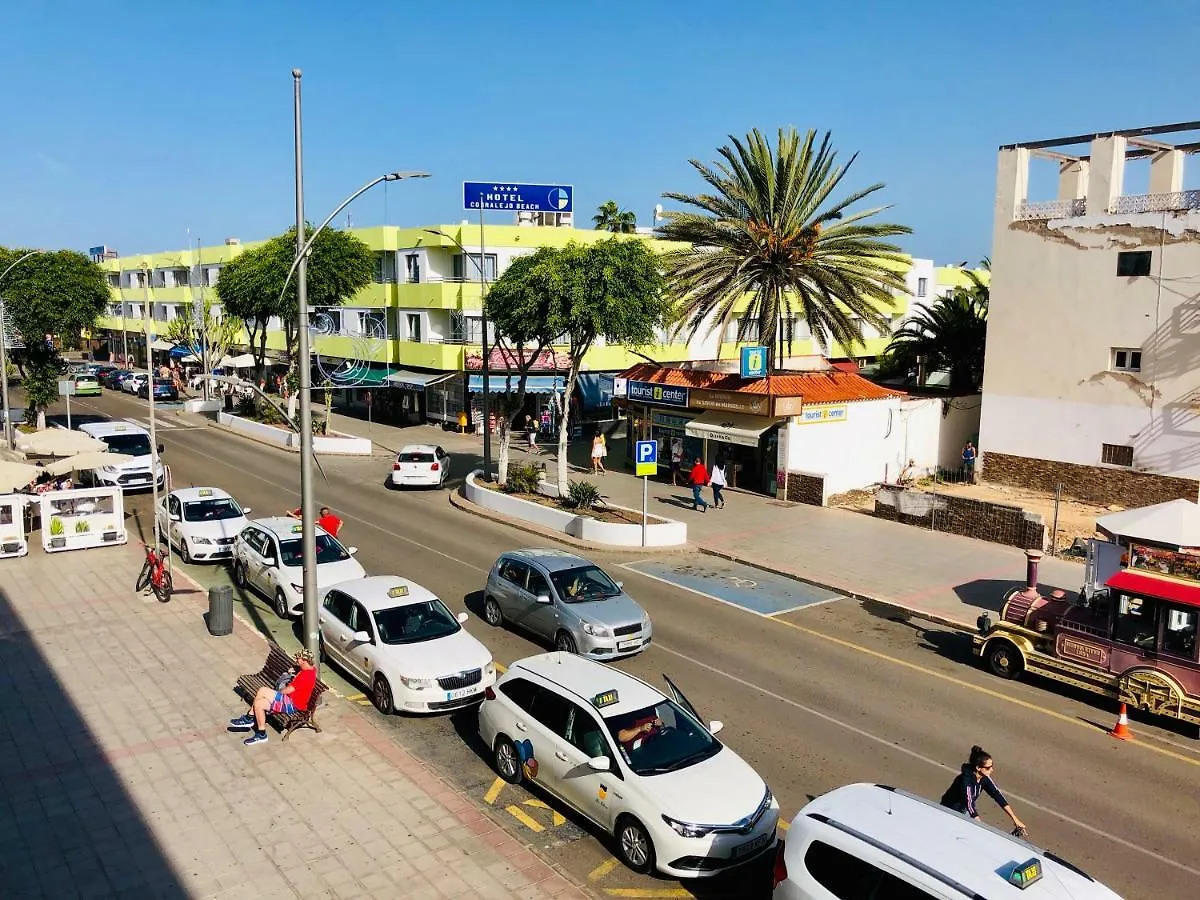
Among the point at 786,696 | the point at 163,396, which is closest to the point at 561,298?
the point at 786,696

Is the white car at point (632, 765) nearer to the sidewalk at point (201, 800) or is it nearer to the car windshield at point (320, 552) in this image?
the sidewalk at point (201, 800)

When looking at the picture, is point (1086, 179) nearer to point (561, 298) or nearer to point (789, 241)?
point (789, 241)

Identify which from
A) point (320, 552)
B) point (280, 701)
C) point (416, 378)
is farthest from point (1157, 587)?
point (416, 378)

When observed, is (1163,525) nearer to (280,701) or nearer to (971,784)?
(971,784)

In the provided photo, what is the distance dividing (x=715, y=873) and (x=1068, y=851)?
4.22 meters

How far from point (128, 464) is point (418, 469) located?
8901 mm

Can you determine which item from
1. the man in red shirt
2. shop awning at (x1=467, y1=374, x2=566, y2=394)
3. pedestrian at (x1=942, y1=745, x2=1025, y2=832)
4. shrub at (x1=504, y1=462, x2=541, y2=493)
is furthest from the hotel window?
the man in red shirt

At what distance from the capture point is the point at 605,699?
10.6 metres

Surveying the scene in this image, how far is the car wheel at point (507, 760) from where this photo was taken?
37.7 feet

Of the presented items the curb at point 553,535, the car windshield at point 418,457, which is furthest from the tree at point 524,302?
the car windshield at point 418,457

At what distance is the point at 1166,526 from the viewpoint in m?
16.6

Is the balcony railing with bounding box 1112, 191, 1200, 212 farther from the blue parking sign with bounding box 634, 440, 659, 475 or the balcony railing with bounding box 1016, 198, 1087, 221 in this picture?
the blue parking sign with bounding box 634, 440, 659, 475

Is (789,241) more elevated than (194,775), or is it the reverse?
(789,241)

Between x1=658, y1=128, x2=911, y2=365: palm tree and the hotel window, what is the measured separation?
7.32 meters
